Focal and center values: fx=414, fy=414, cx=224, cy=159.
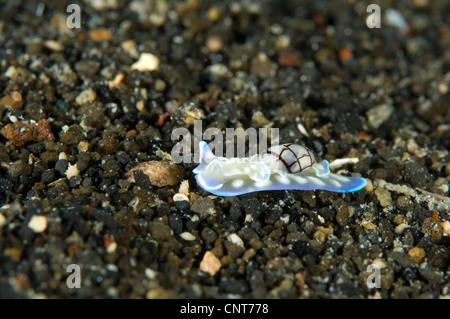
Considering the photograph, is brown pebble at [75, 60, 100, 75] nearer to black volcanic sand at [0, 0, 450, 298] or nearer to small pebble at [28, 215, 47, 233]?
black volcanic sand at [0, 0, 450, 298]

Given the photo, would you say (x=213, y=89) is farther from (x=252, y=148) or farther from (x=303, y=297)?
(x=303, y=297)

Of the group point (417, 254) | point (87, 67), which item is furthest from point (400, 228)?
point (87, 67)

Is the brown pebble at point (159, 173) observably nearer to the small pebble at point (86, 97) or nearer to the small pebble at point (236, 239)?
the small pebble at point (236, 239)

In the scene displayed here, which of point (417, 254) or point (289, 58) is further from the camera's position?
point (289, 58)

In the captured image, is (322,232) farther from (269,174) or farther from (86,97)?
(86,97)
